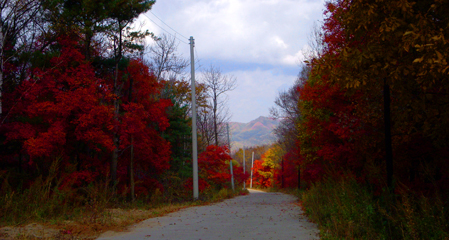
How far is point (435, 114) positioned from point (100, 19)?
17.8 meters

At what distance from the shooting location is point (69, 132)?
728 inches

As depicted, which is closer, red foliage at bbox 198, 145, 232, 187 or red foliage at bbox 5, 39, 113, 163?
red foliage at bbox 5, 39, 113, 163

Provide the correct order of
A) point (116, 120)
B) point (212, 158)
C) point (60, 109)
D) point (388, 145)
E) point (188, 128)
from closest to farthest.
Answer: point (388, 145)
point (60, 109)
point (116, 120)
point (212, 158)
point (188, 128)

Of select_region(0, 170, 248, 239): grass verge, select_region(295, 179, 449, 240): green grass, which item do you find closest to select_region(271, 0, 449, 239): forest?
select_region(295, 179, 449, 240): green grass

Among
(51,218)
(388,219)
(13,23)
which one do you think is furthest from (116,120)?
(388,219)

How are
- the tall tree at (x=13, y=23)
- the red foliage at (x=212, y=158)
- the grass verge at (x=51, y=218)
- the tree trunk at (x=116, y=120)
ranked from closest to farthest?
the grass verge at (x=51, y=218)
the tall tree at (x=13, y=23)
the tree trunk at (x=116, y=120)
the red foliage at (x=212, y=158)

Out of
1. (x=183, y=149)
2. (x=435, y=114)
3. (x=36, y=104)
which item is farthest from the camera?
(x=183, y=149)

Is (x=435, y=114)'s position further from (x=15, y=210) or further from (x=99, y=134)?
(x=99, y=134)

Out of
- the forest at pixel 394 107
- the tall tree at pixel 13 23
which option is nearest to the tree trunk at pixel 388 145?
the forest at pixel 394 107

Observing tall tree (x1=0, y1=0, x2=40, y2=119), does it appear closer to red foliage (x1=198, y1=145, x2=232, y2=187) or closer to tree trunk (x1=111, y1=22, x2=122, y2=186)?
tree trunk (x1=111, y1=22, x2=122, y2=186)

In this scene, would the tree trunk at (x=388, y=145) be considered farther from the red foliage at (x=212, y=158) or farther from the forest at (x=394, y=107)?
the red foliage at (x=212, y=158)

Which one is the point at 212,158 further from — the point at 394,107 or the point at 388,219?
the point at 388,219

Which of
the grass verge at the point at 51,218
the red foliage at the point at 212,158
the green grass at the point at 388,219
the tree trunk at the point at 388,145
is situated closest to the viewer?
the green grass at the point at 388,219

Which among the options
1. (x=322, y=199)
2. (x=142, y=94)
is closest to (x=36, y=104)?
(x=142, y=94)
